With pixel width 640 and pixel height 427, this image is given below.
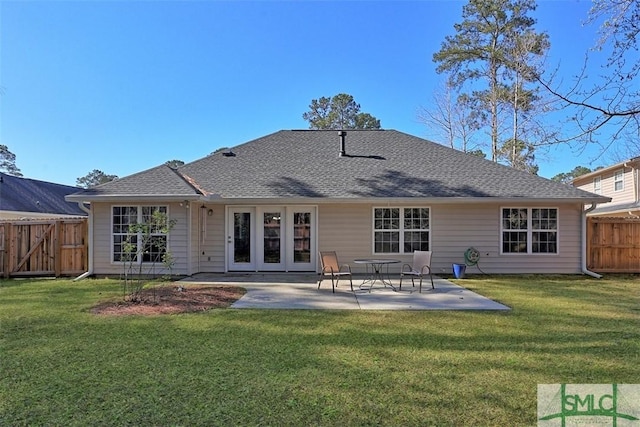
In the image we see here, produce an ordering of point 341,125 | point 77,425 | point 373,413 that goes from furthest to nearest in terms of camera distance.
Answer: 1. point 341,125
2. point 373,413
3. point 77,425

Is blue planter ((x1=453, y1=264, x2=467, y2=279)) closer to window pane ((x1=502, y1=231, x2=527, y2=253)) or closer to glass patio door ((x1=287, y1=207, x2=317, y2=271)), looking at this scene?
window pane ((x1=502, y1=231, x2=527, y2=253))

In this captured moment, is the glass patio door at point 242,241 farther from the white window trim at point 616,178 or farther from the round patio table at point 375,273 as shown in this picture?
the white window trim at point 616,178

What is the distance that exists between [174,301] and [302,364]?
428cm

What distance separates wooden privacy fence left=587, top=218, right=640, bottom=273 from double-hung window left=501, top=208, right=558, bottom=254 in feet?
4.21

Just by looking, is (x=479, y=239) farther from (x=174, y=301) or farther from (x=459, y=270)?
(x=174, y=301)

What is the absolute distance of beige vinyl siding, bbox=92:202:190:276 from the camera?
1099 centimetres

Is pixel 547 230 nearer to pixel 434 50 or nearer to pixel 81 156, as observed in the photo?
pixel 434 50

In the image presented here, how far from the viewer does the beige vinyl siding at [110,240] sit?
10992mm

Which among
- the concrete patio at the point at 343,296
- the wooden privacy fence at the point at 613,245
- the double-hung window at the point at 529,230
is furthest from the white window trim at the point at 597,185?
the concrete patio at the point at 343,296

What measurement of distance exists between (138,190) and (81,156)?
51.1 ft

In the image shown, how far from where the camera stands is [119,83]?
573 inches

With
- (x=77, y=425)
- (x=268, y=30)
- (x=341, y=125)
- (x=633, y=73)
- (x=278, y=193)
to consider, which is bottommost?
(x=77, y=425)

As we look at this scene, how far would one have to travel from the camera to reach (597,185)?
2225cm

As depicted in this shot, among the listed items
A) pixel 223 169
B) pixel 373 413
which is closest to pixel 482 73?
pixel 223 169
